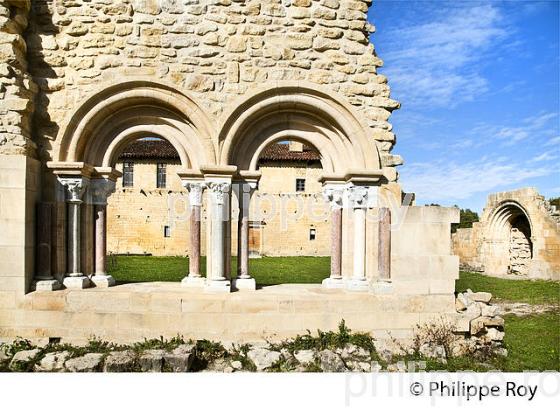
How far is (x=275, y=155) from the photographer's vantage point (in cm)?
2686

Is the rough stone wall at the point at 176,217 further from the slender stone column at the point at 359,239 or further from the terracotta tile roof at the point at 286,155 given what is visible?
the slender stone column at the point at 359,239

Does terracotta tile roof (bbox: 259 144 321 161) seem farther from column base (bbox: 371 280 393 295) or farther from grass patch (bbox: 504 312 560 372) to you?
column base (bbox: 371 280 393 295)

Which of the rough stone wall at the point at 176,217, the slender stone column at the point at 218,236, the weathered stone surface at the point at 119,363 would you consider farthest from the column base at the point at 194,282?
the rough stone wall at the point at 176,217

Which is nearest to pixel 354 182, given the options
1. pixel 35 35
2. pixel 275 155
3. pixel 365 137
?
pixel 365 137

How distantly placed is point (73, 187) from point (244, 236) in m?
2.66

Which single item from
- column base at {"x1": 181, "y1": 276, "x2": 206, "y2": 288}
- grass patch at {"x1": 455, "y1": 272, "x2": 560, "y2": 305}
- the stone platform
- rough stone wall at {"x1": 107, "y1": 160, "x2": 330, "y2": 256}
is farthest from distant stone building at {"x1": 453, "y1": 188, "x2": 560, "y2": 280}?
column base at {"x1": 181, "y1": 276, "x2": 206, "y2": 288}

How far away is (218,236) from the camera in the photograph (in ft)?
19.1

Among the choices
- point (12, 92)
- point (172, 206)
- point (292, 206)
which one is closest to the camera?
point (12, 92)

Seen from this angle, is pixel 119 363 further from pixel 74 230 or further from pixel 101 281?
pixel 74 230

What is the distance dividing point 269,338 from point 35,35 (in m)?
5.68

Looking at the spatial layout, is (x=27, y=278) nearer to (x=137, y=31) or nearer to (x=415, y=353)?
(x=137, y=31)

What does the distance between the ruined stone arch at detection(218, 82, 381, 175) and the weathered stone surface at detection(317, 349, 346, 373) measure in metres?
2.67

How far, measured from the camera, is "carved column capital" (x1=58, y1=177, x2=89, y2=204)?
5.76m

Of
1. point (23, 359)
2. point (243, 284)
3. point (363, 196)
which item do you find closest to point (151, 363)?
point (23, 359)
